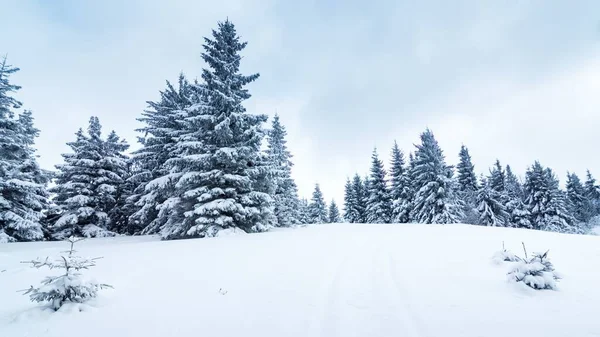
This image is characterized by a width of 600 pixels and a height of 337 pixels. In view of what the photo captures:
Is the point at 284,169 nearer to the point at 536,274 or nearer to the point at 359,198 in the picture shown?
the point at 359,198

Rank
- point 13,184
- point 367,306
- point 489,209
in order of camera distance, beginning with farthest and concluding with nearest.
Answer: point 489,209 → point 13,184 → point 367,306

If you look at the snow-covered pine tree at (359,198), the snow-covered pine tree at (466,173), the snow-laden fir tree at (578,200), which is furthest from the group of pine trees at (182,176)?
the snow-laden fir tree at (578,200)

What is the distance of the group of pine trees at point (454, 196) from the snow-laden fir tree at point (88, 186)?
28626 mm

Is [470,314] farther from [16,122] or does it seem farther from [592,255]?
[16,122]

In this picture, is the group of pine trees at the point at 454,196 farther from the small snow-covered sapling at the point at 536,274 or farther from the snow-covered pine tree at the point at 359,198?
the small snow-covered sapling at the point at 536,274

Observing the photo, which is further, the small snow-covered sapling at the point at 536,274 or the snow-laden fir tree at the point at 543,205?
the snow-laden fir tree at the point at 543,205

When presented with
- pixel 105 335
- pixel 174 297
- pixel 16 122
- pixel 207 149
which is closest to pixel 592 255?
pixel 174 297

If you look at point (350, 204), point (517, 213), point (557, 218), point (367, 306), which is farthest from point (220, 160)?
point (557, 218)

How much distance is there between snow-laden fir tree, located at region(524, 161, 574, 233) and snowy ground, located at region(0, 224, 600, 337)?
113ft

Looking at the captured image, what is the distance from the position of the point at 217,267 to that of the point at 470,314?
15.9 ft

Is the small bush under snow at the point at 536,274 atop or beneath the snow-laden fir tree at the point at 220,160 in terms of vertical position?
beneath

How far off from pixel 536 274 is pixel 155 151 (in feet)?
65.9

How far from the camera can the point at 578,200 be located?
158ft

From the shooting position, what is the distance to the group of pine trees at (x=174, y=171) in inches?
515
